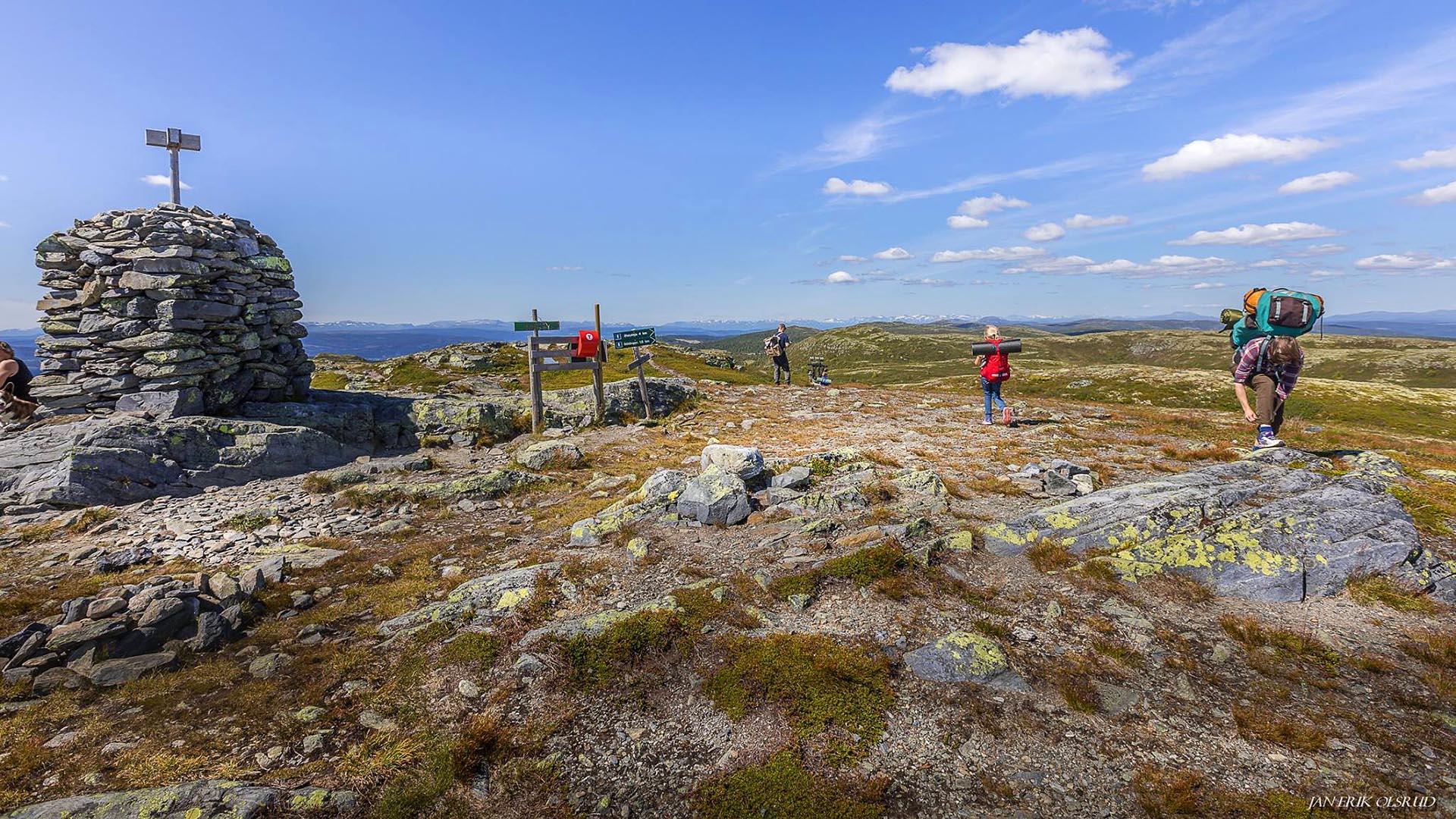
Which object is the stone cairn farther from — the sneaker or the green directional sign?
the sneaker

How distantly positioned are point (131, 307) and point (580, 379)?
26.3 meters

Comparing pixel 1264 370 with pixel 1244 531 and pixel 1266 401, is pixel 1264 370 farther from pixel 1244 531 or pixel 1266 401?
pixel 1244 531

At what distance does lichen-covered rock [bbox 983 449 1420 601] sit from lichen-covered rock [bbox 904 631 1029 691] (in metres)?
3.30

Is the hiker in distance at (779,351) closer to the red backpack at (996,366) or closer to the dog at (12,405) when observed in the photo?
the red backpack at (996,366)

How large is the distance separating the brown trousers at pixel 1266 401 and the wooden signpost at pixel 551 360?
2059 centimetres

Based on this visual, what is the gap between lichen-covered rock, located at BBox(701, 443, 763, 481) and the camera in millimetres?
13469

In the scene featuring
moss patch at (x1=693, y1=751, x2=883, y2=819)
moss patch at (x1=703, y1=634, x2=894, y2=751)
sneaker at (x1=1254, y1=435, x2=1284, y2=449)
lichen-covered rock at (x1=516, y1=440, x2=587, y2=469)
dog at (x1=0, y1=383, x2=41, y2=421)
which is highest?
dog at (x1=0, y1=383, x2=41, y2=421)

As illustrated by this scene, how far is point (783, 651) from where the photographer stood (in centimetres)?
745

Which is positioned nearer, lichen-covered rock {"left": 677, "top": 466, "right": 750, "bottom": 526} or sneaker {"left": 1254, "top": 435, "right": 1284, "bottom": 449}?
lichen-covered rock {"left": 677, "top": 466, "right": 750, "bottom": 526}

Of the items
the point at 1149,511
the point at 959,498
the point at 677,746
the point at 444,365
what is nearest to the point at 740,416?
the point at 959,498

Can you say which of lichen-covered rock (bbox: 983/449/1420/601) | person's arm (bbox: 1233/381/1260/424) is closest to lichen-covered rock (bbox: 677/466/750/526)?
lichen-covered rock (bbox: 983/449/1420/601)

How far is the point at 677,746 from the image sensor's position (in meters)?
6.12

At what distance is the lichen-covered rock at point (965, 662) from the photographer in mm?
6984

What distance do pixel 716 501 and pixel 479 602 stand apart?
488cm
